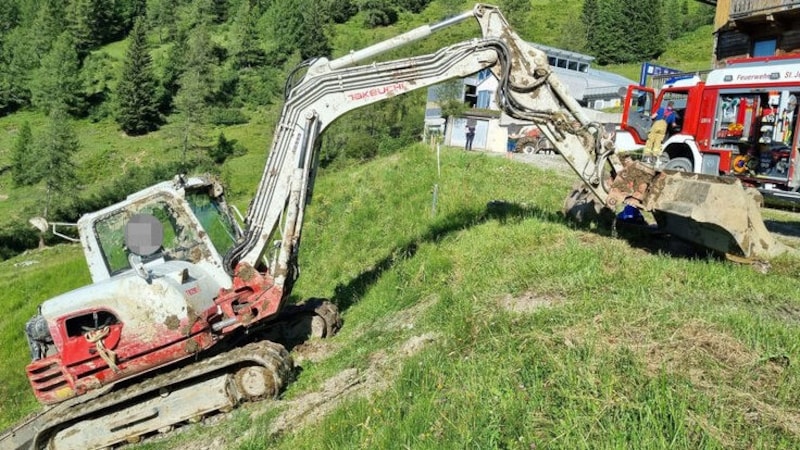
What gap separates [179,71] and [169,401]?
97483 millimetres

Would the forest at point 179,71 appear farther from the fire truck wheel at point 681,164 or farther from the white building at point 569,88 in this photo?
the fire truck wheel at point 681,164

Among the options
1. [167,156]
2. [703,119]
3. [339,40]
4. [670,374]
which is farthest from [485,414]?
[339,40]

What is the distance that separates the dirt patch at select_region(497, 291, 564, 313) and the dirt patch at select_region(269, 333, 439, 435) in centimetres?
89

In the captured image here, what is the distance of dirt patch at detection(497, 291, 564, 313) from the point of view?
22.0 ft

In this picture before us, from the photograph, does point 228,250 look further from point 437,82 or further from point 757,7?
point 757,7

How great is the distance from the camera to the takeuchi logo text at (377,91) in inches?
329

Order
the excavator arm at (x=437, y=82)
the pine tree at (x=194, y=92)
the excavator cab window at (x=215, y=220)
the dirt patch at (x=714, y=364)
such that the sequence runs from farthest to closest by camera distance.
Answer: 1. the pine tree at (x=194, y=92)
2. the excavator cab window at (x=215, y=220)
3. the excavator arm at (x=437, y=82)
4. the dirt patch at (x=714, y=364)

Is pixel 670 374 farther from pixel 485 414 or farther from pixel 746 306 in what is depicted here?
pixel 746 306

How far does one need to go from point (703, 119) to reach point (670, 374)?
1361 cm

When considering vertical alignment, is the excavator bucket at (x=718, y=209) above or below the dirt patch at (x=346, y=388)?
above

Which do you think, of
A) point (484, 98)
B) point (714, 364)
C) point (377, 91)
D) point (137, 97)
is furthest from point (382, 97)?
point (137, 97)

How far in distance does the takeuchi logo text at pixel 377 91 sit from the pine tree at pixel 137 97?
80.0 m

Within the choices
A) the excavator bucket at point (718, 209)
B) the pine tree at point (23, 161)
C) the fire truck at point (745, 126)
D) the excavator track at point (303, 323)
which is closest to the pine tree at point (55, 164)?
the pine tree at point (23, 161)

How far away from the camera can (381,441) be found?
4.71 metres
